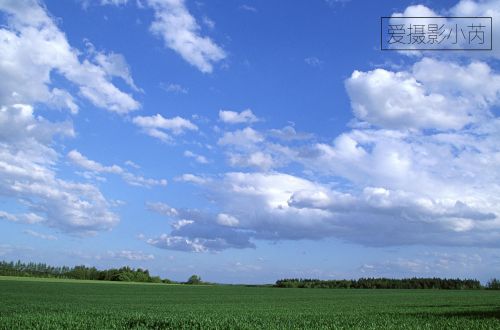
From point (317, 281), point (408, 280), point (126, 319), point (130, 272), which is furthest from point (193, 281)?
point (126, 319)

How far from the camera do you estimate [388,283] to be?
169000 millimetres

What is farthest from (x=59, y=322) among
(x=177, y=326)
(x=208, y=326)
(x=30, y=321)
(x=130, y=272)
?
(x=130, y=272)

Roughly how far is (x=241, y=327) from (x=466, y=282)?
162 m

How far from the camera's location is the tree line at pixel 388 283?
163m

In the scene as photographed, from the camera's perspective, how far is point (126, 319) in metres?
26.8

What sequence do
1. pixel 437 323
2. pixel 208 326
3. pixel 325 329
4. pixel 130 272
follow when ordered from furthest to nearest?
pixel 130 272 < pixel 437 323 < pixel 208 326 < pixel 325 329

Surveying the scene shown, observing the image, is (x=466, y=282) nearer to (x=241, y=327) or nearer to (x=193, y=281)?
(x=193, y=281)

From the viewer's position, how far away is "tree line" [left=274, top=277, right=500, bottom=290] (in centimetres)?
16325

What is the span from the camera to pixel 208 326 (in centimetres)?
2355

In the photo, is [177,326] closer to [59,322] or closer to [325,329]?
[59,322]

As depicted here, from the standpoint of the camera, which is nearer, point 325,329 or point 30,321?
point 325,329

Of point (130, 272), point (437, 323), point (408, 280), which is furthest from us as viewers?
point (408, 280)

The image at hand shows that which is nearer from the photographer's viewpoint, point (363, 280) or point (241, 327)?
point (241, 327)

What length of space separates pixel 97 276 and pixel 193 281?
3291cm
